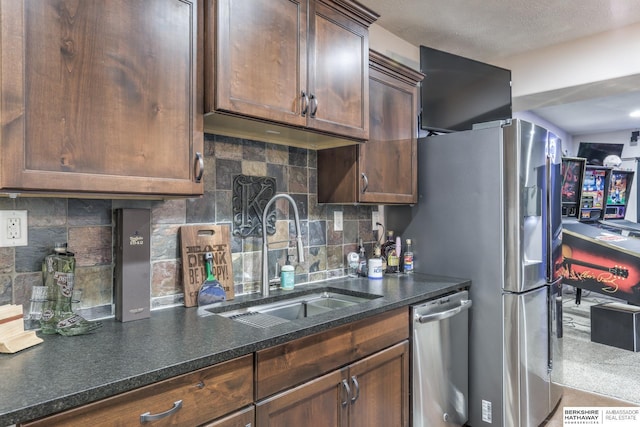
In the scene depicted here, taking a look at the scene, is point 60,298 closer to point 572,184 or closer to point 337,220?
point 337,220

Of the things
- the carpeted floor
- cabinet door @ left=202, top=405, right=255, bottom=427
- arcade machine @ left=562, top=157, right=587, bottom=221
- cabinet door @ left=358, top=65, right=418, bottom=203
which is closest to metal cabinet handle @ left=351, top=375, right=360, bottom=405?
cabinet door @ left=202, top=405, right=255, bottom=427

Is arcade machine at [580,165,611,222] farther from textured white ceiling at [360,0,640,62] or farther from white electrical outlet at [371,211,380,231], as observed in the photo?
white electrical outlet at [371,211,380,231]

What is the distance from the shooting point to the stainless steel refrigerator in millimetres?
2207

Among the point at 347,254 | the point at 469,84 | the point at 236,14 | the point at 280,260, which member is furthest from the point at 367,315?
the point at 469,84

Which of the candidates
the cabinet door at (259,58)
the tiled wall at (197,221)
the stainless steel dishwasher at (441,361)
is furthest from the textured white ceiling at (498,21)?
the stainless steel dishwasher at (441,361)

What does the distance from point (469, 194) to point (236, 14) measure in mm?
1608

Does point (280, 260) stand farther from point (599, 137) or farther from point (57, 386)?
point (599, 137)

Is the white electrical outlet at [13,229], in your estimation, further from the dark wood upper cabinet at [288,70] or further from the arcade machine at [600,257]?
the arcade machine at [600,257]

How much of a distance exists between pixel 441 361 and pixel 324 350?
3.06 ft

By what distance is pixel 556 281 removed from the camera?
8.36 ft

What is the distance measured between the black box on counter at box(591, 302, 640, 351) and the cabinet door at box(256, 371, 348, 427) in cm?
350

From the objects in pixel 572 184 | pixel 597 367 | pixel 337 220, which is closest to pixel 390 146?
pixel 337 220

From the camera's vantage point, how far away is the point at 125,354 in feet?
3.76

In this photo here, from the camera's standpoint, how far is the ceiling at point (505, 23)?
2.52 metres
